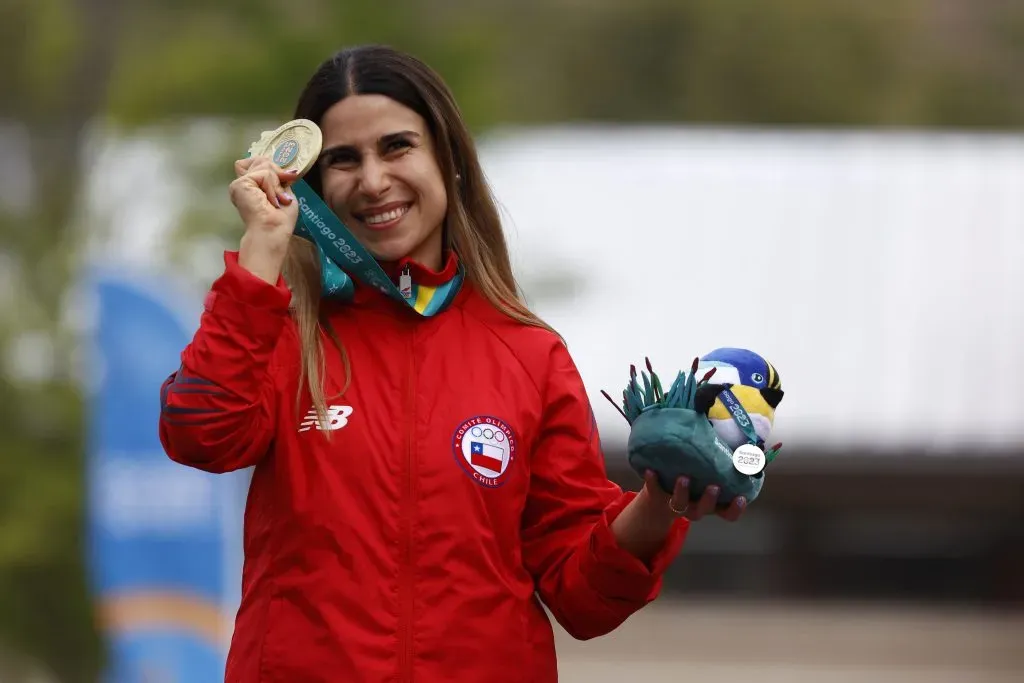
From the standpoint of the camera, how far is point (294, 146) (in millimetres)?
2430

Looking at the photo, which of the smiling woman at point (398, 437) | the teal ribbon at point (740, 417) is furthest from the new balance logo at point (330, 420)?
the teal ribbon at point (740, 417)

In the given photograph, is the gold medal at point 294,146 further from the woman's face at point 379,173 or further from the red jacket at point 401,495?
the red jacket at point 401,495

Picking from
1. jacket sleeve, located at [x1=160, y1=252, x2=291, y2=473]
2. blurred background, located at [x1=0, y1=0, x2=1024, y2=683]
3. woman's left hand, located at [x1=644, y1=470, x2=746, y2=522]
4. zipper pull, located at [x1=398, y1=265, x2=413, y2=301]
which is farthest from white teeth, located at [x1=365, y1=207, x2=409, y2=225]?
blurred background, located at [x1=0, y1=0, x2=1024, y2=683]

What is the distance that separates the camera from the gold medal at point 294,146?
94.4 inches

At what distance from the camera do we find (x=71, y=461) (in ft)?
28.8

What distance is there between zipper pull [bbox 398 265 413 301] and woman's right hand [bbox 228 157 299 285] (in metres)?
0.19

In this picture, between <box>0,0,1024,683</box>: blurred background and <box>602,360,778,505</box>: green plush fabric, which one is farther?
<box>0,0,1024,683</box>: blurred background

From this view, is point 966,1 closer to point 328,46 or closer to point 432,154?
point 328,46

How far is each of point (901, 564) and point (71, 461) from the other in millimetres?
9064

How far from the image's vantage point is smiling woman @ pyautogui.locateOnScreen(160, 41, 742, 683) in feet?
7.38

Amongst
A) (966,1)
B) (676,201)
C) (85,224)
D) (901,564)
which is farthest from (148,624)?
(966,1)

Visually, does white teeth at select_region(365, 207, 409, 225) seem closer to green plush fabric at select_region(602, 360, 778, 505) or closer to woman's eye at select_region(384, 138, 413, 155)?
woman's eye at select_region(384, 138, 413, 155)

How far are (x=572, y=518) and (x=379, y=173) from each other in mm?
635

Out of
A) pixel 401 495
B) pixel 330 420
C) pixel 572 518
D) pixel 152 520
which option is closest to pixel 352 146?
pixel 330 420
